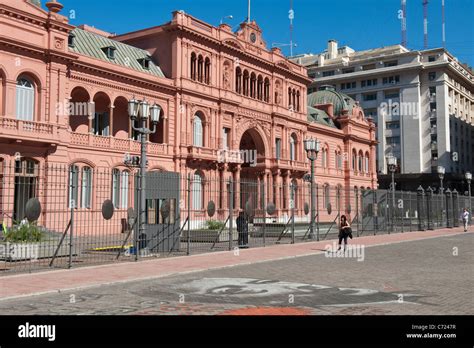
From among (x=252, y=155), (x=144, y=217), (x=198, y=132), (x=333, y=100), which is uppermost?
(x=333, y=100)

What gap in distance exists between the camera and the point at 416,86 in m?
90.8

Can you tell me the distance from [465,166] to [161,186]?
8779cm

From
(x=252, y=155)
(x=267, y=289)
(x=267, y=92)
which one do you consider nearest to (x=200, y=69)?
(x=267, y=92)

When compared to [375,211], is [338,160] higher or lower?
higher

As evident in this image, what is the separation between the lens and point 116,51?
38.5 metres

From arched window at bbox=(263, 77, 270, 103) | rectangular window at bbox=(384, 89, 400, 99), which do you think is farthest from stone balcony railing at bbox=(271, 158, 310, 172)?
rectangular window at bbox=(384, 89, 400, 99)

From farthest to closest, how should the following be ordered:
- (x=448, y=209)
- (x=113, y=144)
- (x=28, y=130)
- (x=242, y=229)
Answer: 1. (x=448, y=209)
2. (x=113, y=144)
3. (x=28, y=130)
4. (x=242, y=229)

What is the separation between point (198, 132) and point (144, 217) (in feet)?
78.3

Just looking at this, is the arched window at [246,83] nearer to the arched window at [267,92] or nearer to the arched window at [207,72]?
the arched window at [267,92]

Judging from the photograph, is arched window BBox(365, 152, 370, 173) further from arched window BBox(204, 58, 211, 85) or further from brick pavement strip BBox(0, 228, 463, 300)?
brick pavement strip BBox(0, 228, 463, 300)

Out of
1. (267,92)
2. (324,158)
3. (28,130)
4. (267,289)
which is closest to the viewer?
(267,289)

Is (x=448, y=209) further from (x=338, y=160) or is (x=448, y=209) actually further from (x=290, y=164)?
(x=338, y=160)
